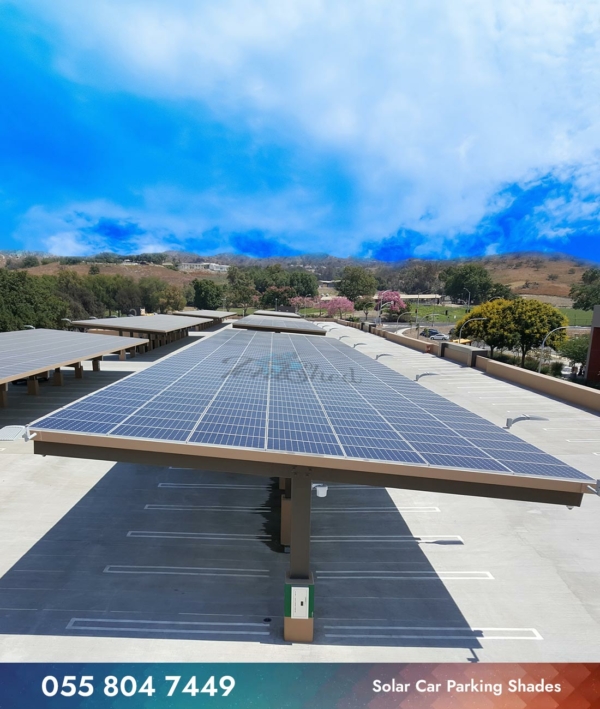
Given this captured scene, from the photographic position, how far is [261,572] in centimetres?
1183

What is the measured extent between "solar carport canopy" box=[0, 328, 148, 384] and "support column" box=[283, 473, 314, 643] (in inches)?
572

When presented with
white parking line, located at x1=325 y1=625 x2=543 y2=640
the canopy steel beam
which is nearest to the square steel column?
the canopy steel beam

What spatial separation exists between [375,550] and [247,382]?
592cm

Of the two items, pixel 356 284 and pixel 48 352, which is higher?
pixel 356 284

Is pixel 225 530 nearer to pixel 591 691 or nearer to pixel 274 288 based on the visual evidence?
pixel 591 691

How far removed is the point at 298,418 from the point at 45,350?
21.1m

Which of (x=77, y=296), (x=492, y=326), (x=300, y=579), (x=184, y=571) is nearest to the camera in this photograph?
(x=300, y=579)

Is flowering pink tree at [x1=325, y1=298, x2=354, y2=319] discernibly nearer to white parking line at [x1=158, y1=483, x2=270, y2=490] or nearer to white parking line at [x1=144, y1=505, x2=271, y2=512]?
white parking line at [x1=158, y1=483, x2=270, y2=490]

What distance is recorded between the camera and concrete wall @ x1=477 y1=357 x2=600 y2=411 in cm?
2851

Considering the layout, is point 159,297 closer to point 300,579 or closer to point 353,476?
point 300,579

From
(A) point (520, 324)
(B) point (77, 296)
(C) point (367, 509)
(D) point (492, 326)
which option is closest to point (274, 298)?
A: (B) point (77, 296)

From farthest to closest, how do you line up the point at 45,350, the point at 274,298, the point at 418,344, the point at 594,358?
the point at 274,298 < the point at 418,344 < the point at 594,358 < the point at 45,350

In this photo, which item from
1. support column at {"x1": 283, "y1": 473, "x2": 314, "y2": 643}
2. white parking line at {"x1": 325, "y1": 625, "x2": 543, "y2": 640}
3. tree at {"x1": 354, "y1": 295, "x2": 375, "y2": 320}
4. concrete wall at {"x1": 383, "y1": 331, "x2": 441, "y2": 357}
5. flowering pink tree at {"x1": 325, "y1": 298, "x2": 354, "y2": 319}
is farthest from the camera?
tree at {"x1": 354, "y1": 295, "x2": 375, "y2": 320}

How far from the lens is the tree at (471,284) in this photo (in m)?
155
